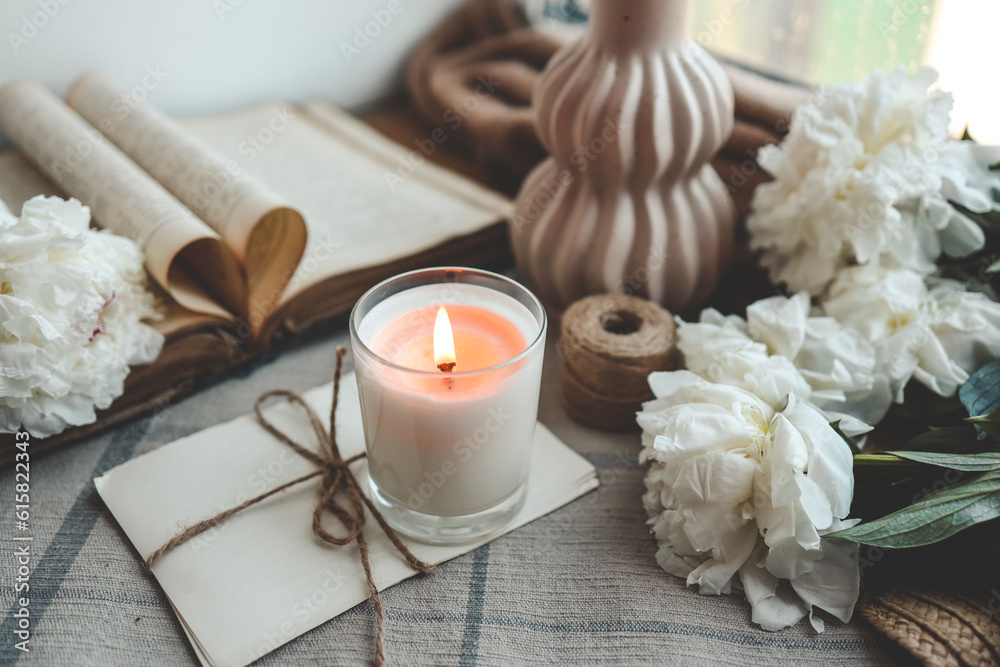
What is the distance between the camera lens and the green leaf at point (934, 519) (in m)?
0.46

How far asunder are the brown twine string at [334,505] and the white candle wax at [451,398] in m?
0.03

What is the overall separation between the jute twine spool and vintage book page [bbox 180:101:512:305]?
0.25 metres

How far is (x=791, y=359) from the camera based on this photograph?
0.60 m

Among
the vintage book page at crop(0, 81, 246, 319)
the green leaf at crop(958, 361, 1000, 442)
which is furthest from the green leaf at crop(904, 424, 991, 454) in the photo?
the vintage book page at crop(0, 81, 246, 319)

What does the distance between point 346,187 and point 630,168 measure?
44cm

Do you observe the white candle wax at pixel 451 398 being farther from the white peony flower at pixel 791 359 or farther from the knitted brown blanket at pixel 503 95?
the knitted brown blanket at pixel 503 95

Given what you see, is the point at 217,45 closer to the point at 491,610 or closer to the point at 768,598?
the point at 491,610

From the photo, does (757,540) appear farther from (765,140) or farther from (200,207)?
(200,207)

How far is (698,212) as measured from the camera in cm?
74

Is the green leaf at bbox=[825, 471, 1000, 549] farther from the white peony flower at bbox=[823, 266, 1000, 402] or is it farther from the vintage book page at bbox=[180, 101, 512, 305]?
the vintage book page at bbox=[180, 101, 512, 305]

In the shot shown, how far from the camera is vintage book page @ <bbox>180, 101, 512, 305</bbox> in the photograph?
825 millimetres

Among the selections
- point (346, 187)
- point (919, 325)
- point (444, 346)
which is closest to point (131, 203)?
point (346, 187)

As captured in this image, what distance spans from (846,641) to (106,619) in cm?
53

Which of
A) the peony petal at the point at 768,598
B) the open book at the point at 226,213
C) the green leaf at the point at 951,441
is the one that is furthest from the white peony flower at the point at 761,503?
the open book at the point at 226,213
